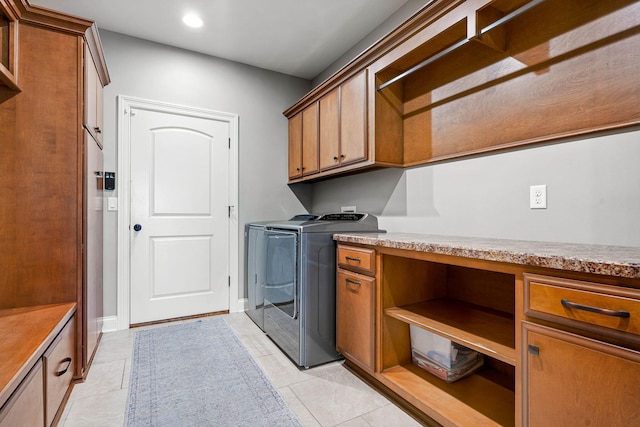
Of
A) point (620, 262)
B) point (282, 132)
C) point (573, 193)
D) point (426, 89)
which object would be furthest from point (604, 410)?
point (282, 132)

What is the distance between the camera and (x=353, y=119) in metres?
2.50

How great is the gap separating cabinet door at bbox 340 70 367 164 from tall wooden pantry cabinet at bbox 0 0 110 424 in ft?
5.79

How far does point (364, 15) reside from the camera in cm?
263

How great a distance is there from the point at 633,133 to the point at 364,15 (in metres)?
2.08

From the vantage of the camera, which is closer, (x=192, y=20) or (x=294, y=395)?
(x=294, y=395)

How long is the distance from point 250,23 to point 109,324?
290 centimetres

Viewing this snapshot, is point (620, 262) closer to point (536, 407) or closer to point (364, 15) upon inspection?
point (536, 407)

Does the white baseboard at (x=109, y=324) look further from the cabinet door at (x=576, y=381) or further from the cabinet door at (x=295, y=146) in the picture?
the cabinet door at (x=576, y=381)

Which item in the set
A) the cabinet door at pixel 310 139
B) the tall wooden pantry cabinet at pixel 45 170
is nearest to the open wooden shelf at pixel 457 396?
the tall wooden pantry cabinet at pixel 45 170

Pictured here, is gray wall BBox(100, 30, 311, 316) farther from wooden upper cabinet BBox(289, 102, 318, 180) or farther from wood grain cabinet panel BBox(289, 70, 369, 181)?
wood grain cabinet panel BBox(289, 70, 369, 181)

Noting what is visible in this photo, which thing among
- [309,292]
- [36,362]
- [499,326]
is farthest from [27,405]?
[499,326]

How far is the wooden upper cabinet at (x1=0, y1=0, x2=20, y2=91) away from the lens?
167 cm

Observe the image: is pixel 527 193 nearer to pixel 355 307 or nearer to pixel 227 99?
pixel 355 307

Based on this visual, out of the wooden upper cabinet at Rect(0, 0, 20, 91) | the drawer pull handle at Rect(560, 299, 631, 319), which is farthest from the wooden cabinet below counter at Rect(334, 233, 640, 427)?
the wooden upper cabinet at Rect(0, 0, 20, 91)
